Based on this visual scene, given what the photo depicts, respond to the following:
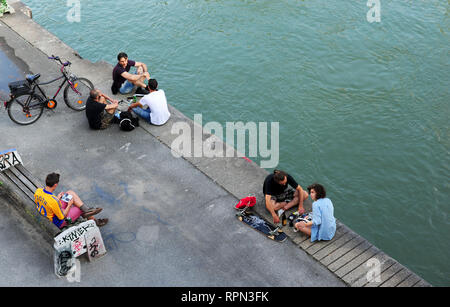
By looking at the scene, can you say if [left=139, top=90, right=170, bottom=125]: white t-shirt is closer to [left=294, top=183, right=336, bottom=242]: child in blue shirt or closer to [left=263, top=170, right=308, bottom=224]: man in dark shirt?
[left=263, top=170, right=308, bottom=224]: man in dark shirt

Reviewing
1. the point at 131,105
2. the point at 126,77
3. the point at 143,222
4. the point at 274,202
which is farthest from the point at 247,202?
the point at 126,77

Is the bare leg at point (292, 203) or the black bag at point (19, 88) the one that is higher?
the black bag at point (19, 88)

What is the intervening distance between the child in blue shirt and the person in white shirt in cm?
481

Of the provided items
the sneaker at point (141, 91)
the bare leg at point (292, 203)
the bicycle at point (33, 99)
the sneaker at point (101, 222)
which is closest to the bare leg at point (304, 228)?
the bare leg at point (292, 203)

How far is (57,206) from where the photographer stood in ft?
29.4

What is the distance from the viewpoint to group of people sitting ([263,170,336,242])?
9.08 meters

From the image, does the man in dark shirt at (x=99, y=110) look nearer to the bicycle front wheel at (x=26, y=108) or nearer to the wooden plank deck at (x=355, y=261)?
the bicycle front wheel at (x=26, y=108)

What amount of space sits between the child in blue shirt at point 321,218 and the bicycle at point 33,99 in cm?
718

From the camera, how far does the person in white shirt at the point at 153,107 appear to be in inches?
476

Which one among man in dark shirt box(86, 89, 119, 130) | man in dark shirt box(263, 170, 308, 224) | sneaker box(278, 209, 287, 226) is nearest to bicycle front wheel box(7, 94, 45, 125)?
man in dark shirt box(86, 89, 119, 130)

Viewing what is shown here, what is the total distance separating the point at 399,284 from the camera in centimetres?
853

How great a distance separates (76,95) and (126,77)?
1.52 metres

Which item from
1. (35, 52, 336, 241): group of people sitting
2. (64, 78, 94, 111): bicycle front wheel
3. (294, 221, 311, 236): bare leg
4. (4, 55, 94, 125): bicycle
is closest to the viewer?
(35, 52, 336, 241): group of people sitting

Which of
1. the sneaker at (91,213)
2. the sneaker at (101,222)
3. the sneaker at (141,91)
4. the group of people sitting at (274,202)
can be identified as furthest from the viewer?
the sneaker at (141,91)
